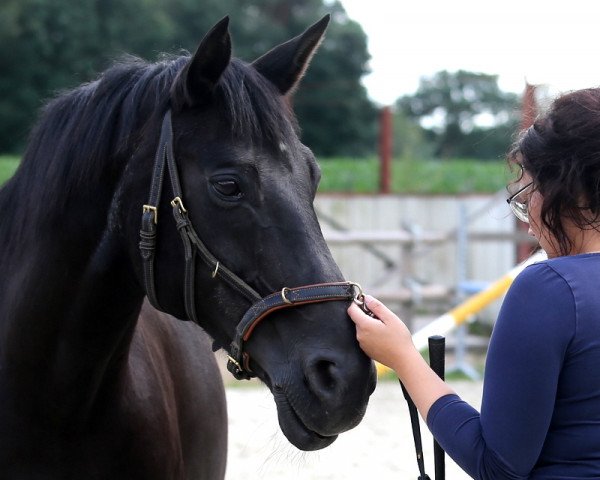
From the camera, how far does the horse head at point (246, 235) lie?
1767 millimetres

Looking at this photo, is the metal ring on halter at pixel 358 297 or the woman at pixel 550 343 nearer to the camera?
the woman at pixel 550 343

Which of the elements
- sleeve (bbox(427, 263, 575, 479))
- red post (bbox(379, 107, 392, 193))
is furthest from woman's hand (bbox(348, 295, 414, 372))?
red post (bbox(379, 107, 392, 193))

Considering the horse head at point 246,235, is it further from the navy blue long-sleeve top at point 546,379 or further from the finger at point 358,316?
the navy blue long-sleeve top at point 546,379

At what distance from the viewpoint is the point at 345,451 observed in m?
5.48

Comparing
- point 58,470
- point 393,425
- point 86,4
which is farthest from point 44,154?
point 86,4

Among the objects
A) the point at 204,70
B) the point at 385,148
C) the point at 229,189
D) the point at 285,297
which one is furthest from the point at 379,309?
the point at 385,148

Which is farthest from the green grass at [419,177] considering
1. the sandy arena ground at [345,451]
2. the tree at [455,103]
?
the tree at [455,103]

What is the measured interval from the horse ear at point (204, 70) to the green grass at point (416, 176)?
11000 mm

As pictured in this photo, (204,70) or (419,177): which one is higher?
(204,70)

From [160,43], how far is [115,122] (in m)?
27.1

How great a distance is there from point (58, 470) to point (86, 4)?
2745 centimetres

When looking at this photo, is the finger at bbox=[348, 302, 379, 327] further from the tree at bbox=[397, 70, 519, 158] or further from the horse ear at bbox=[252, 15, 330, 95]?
the tree at bbox=[397, 70, 519, 158]

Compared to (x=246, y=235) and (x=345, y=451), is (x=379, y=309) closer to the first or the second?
(x=246, y=235)

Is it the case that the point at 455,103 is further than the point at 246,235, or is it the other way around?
the point at 455,103
